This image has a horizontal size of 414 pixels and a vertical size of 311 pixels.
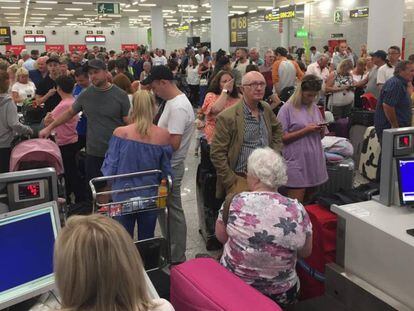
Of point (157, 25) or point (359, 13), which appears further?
point (157, 25)

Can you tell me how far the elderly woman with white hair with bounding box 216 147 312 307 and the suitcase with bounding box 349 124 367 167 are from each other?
436cm

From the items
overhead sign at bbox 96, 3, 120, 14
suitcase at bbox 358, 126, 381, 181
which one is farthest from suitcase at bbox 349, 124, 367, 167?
overhead sign at bbox 96, 3, 120, 14

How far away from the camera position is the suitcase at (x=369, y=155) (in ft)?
19.0

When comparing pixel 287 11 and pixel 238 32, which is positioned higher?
pixel 287 11

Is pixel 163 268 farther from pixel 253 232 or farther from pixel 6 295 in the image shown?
pixel 6 295

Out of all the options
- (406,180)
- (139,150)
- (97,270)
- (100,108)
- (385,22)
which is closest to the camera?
(97,270)

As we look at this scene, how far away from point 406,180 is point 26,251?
6.01 feet

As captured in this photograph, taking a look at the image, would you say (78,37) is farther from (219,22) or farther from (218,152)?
(218,152)

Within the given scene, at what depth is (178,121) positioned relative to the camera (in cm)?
319

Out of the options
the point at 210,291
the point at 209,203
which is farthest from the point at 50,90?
the point at 210,291

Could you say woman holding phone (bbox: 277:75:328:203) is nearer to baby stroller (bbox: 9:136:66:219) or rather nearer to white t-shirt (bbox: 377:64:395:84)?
baby stroller (bbox: 9:136:66:219)

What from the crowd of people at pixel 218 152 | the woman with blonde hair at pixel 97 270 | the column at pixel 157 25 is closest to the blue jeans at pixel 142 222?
the crowd of people at pixel 218 152

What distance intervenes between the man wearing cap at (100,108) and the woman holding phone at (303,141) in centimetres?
139

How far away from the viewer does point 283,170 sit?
235 cm
